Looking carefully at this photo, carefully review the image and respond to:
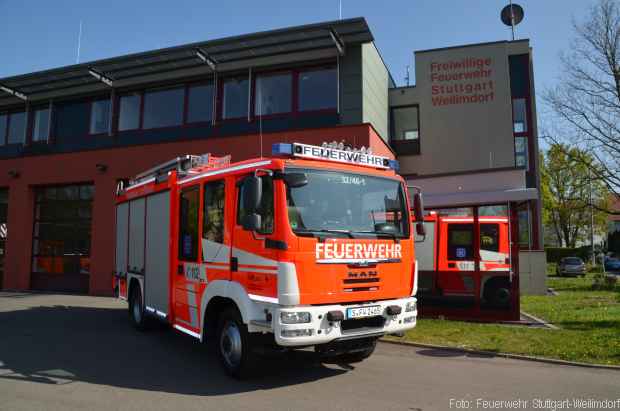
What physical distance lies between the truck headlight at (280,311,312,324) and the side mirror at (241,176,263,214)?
1237 mm

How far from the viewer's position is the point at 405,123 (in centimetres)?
2038

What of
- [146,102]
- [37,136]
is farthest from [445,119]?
[37,136]

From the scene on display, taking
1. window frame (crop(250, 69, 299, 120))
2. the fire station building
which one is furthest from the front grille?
window frame (crop(250, 69, 299, 120))

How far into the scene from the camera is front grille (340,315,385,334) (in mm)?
5492

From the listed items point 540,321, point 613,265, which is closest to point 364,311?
point 540,321

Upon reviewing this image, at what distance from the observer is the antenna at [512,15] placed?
981 inches

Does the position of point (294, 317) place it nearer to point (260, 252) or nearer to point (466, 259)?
point (260, 252)

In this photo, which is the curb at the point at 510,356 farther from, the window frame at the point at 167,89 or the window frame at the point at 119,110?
the window frame at the point at 119,110

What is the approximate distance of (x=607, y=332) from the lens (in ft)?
28.4

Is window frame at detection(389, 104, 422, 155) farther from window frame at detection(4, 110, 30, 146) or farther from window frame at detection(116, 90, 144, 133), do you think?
window frame at detection(4, 110, 30, 146)

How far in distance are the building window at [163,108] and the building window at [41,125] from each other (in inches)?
196

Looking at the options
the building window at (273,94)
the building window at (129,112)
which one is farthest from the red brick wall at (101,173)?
the building window at (273,94)

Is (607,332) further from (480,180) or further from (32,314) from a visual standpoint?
(32,314)

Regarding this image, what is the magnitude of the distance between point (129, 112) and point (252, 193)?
1396 cm
